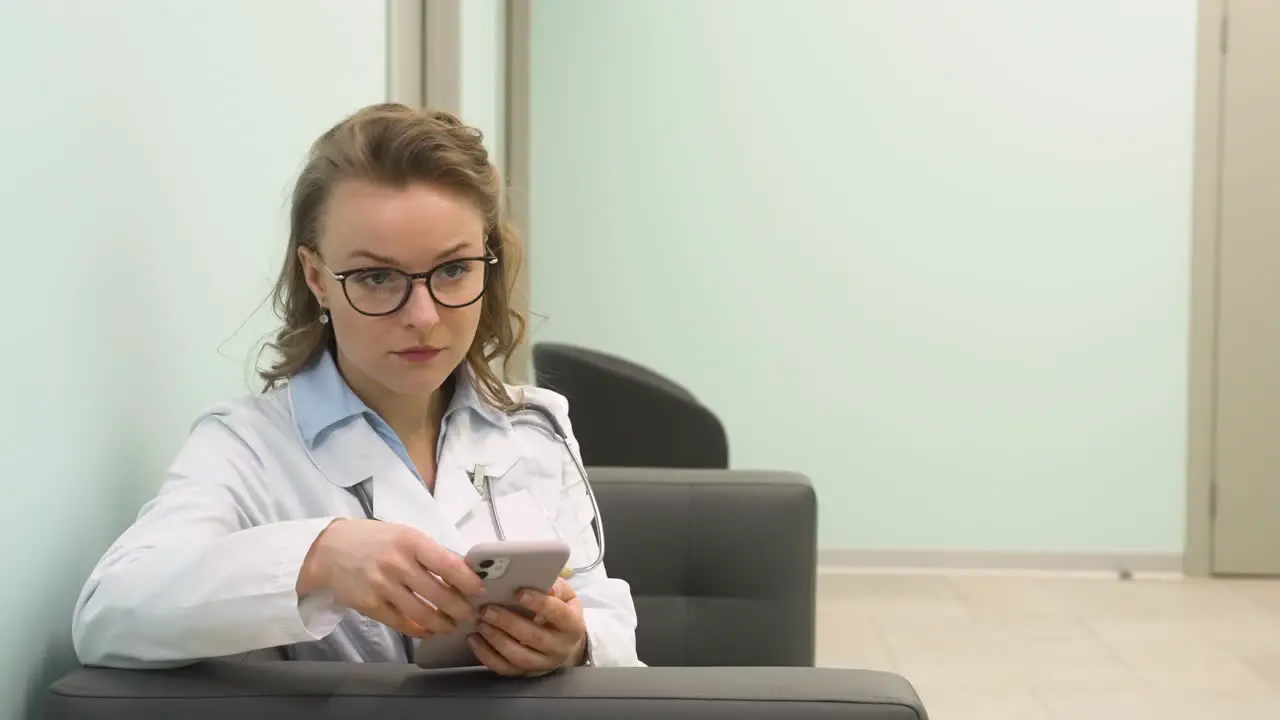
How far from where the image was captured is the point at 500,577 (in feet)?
3.61

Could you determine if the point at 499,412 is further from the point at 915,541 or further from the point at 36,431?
the point at 915,541

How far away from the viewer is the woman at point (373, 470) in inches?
43.6

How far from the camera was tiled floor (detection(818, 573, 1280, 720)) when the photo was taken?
3336mm

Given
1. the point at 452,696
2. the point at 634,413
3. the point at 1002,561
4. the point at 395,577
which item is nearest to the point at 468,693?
the point at 452,696

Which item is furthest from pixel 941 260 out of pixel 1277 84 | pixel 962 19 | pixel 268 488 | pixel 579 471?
pixel 268 488

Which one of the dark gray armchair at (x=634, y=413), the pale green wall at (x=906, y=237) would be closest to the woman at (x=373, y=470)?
the dark gray armchair at (x=634, y=413)

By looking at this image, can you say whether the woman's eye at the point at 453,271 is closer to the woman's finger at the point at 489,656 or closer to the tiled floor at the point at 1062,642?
the woman's finger at the point at 489,656

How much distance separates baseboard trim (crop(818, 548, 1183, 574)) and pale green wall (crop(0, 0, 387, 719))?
3574 mm

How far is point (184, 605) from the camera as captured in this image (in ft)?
3.60

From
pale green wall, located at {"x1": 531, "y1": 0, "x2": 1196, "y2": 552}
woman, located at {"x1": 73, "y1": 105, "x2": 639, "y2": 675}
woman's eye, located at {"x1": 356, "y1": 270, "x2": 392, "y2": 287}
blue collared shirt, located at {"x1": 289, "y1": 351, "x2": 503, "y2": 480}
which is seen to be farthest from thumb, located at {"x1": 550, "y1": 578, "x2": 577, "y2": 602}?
pale green wall, located at {"x1": 531, "y1": 0, "x2": 1196, "y2": 552}

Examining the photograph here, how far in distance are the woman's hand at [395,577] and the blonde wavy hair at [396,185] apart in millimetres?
398

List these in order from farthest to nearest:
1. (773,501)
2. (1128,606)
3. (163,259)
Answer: (1128,606) < (773,501) < (163,259)

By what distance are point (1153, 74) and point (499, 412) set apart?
161 inches

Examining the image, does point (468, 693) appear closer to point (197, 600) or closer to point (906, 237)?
point (197, 600)
